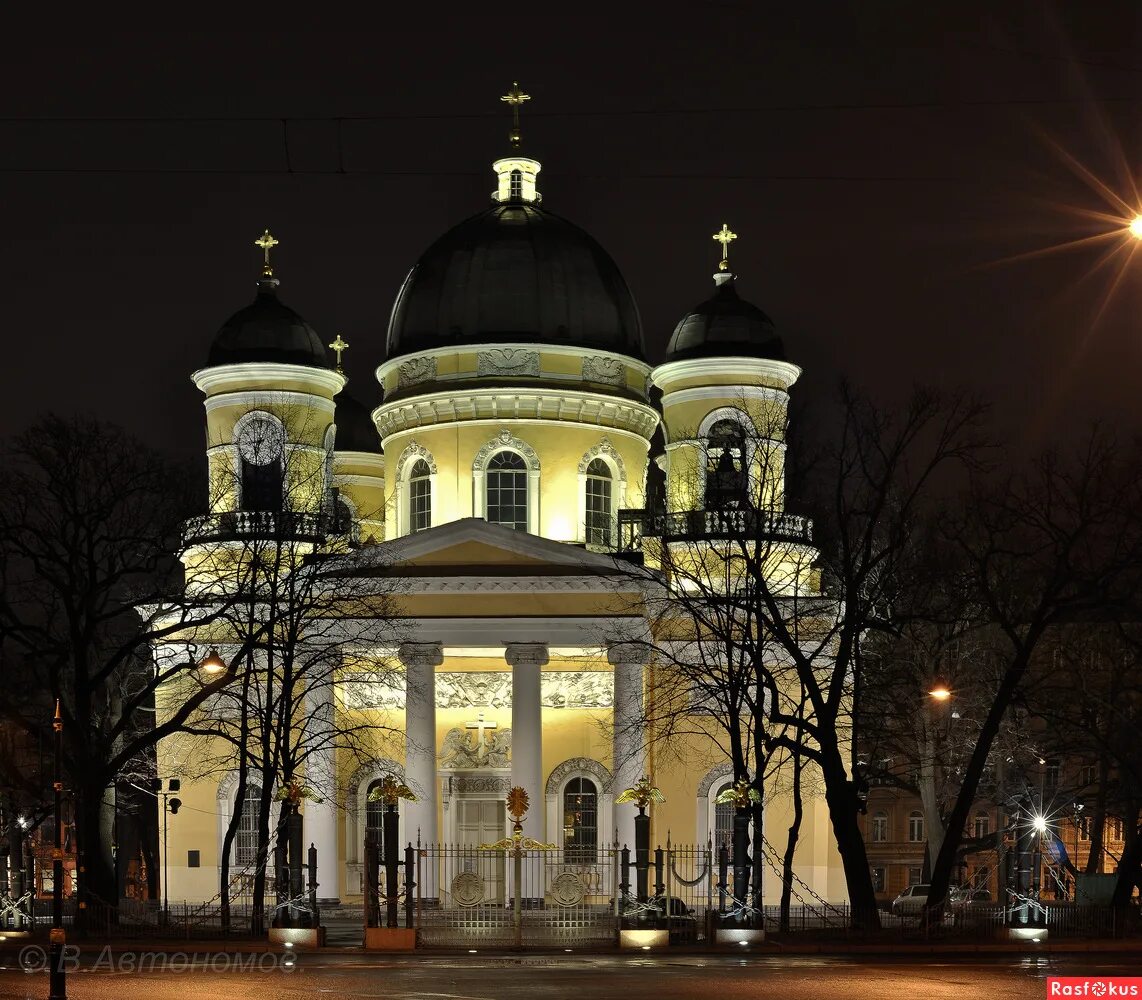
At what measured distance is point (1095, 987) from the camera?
26.4 m

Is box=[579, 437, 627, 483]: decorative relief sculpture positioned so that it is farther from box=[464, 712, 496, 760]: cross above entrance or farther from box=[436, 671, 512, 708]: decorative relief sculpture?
box=[464, 712, 496, 760]: cross above entrance

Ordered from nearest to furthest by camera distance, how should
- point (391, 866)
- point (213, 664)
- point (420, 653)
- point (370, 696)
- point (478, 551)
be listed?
1. point (391, 866)
2. point (213, 664)
3. point (420, 653)
4. point (478, 551)
5. point (370, 696)

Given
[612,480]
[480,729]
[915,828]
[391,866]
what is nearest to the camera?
[391,866]

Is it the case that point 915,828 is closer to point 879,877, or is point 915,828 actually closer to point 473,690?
point 879,877

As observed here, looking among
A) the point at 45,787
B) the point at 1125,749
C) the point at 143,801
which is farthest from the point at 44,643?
the point at 143,801

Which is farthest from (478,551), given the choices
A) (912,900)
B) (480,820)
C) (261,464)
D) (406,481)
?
(912,900)

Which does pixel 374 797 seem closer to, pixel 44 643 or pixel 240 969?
pixel 44 643

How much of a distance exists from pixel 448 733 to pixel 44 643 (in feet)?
50.4

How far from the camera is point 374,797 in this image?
4841cm

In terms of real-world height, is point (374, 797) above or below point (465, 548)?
below

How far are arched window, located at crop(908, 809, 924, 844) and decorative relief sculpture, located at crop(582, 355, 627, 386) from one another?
1639 inches

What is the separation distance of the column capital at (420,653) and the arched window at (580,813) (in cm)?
724

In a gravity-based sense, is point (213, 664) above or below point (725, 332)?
below

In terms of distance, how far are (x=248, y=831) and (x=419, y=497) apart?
10.5 metres
